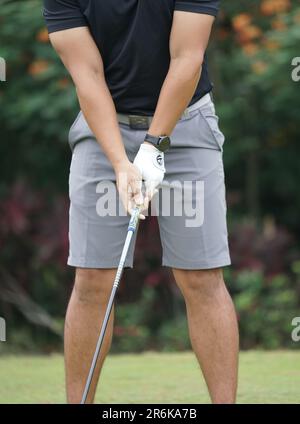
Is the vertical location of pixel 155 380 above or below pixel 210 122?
below

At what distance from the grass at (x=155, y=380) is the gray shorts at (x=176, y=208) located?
1.14m

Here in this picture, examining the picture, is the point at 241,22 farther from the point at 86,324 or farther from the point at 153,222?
the point at 86,324

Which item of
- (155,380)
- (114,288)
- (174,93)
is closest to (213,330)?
(114,288)

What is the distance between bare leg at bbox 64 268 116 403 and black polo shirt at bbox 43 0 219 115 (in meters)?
0.69

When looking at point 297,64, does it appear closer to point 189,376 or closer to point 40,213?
point 40,213

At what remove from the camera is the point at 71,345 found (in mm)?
4285

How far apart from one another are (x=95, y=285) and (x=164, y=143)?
2.07 ft

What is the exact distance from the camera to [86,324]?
4.27 metres

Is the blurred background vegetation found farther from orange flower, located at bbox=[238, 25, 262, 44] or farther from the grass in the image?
the grass

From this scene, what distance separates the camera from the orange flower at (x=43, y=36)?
28.2 feet

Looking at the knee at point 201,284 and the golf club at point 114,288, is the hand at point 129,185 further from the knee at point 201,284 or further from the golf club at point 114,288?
the knee at point 201,284

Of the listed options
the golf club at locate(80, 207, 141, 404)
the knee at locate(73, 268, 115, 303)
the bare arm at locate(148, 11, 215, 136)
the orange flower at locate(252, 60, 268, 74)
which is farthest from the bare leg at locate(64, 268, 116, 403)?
the orange flower at locate(252, 60, 268, 74)

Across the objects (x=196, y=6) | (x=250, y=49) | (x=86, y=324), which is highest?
(x=196, y=6)

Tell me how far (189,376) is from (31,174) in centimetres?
486
